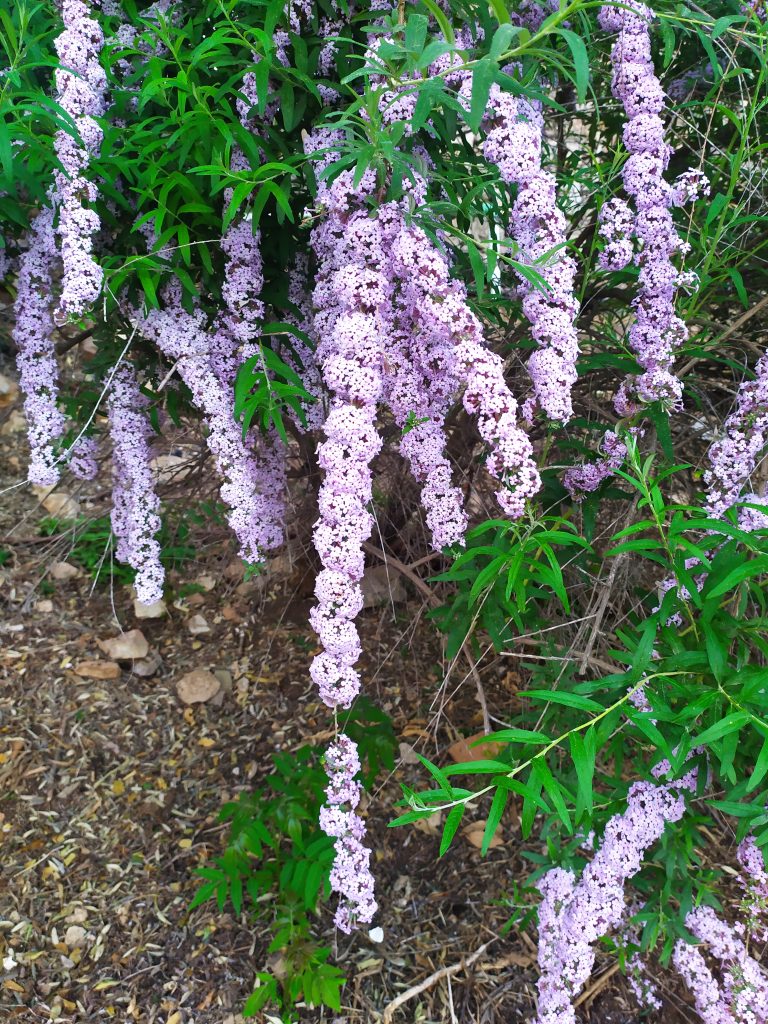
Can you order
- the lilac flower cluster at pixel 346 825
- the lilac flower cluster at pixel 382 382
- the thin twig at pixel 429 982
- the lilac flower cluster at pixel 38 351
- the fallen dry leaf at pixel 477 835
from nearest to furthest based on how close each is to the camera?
the lilac flower cluster at pixel 382 382 → the lilac flower cluster at pixel 346 825 → the lilac flower cluster at pixel 38 351 → the thin twig at pixel 429 982 → the fallen dry leaf at pixel 477 835

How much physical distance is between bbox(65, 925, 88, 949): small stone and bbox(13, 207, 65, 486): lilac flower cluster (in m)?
1.79

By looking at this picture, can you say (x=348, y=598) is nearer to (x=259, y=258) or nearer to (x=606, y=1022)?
(x=259, y=258)

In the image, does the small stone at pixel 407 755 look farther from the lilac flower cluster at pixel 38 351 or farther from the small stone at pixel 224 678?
the lilac flower cluster at pixel 38 351

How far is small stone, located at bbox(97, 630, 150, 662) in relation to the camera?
13.1 ft

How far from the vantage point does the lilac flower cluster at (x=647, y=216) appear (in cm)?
189

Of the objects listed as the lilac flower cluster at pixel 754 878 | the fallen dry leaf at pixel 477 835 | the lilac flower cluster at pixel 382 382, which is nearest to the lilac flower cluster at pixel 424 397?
the lilac flower cluster at pixel 382 382

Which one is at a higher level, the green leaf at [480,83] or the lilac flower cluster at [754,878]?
the green leaf at [480,83]

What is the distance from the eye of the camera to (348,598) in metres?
1.93

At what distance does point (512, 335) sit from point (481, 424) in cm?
103

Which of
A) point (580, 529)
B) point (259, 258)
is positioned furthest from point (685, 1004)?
point (259, 258)

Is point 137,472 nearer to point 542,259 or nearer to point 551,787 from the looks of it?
point 542,259

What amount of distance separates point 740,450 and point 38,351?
2.16 m

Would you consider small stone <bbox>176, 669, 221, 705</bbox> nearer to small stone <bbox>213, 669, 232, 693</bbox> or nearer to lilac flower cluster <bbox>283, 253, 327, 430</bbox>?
small stone <bbox>213, 669, 232, 693</bbox>

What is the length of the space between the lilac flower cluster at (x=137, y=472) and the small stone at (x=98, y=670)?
1.56 meters
